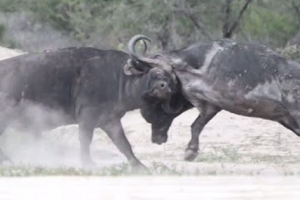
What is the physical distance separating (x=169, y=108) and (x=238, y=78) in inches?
39.7

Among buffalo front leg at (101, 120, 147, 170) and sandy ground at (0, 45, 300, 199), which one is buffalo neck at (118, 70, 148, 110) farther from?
sandy ground at (0, 45, 300, 199)

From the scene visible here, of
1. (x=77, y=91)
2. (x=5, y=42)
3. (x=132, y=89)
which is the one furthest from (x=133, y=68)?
(x=5, y=42)

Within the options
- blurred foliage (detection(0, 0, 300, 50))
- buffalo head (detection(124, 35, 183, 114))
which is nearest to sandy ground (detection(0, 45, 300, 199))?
buffalo head (detection(124, 35, 183, 114))

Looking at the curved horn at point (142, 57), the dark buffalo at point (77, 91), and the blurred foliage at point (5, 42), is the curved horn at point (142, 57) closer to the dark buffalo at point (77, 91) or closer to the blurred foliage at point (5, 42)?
the dark buffalo at point (77, 91)

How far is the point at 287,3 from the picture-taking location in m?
34.2

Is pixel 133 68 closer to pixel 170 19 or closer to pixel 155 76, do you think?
pixel 155 76

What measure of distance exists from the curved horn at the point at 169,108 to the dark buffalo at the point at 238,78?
0.18 feet

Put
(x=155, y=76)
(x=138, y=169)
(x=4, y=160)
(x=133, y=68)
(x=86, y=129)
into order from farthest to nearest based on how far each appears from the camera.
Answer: (x=155, y=76), (x=133, y=68), (x=4, y=160), (x=86, y=129), (x=138, y=169)

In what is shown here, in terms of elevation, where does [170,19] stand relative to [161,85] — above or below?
below

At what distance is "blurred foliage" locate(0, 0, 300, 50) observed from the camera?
32.0 m

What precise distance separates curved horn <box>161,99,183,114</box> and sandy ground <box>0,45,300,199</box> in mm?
679

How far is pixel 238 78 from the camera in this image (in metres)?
14.6

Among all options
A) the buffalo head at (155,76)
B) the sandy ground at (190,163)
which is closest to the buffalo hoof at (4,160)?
the sandy ground at (190,163)
